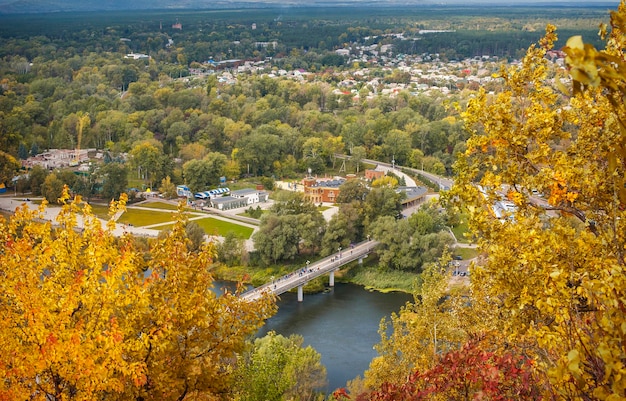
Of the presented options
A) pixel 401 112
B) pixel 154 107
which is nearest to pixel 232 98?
pixel 154 107

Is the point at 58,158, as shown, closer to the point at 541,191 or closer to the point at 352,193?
the point at 352,193

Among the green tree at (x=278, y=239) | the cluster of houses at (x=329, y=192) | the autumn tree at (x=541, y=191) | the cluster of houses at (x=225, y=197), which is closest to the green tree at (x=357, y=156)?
the cluster of houses at (x=329, y=192)

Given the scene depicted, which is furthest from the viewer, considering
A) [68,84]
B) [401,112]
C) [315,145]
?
[68,84]

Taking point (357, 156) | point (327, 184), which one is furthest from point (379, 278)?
point (357, 156)

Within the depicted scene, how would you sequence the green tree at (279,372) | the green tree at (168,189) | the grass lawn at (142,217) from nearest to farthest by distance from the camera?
the green tree at (279,372) < the grass lawn at (142,217) < the green tree at (168,189)

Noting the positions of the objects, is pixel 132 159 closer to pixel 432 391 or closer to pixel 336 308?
pixel 336 308

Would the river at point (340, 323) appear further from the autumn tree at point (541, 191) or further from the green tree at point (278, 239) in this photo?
the autumn tree at point (541, 191)

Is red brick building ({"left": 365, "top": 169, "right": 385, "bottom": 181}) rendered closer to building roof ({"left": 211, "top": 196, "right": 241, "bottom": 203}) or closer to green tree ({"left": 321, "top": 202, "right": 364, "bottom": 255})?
building roof ({"left": 211, "top": 196, "right": 241, "bottom": 203})
